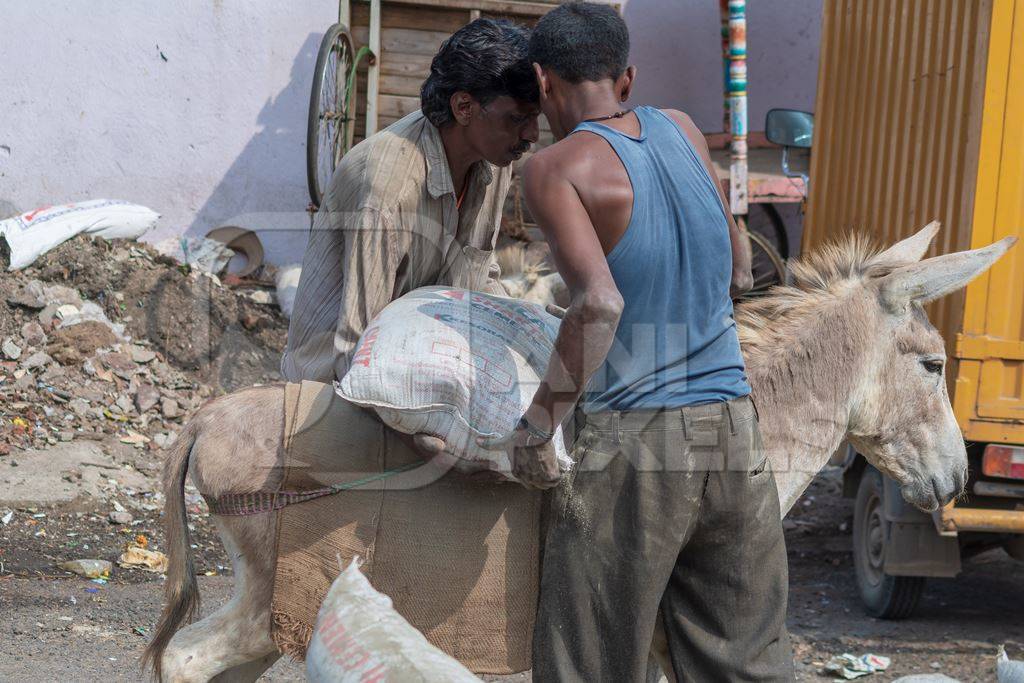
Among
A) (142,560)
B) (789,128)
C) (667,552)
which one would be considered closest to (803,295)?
(667,552)

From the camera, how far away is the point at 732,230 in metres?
2.60

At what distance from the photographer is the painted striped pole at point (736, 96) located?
7.54 meters

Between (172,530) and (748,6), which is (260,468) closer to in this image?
(172,530)

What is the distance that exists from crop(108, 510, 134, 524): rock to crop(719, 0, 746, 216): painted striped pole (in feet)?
13.8

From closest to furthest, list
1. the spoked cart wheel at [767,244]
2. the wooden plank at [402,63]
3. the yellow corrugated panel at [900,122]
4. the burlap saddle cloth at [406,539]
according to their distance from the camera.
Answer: the burlap saddle cloth at [406,539]
the yellow corrugated panel at [900,122]
the spoked cart wheel at [767,244]
the wooden plank at [402,63]

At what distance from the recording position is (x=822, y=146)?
630 cm

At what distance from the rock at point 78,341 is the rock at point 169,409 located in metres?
0.60

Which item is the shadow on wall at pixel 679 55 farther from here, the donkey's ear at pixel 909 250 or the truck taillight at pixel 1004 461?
the donkey's ear at pixel 909 250

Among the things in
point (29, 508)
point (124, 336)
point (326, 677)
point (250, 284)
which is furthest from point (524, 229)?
point (326, 677)

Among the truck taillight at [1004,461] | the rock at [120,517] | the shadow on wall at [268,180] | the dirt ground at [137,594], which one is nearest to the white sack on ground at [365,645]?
the dirt ground at [137,594]

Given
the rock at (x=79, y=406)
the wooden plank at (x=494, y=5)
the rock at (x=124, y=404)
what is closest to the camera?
the rock at (x=79, y=406)

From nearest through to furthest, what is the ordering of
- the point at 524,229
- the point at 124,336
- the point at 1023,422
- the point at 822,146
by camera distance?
1. the point at 1023,422
2. the point at 822,146
3. the point at 124,336
4. the point at 524,229

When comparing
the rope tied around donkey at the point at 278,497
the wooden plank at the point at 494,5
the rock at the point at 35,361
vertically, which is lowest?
the rock at the point at 35,361

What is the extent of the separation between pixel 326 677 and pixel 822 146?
4.86 m
